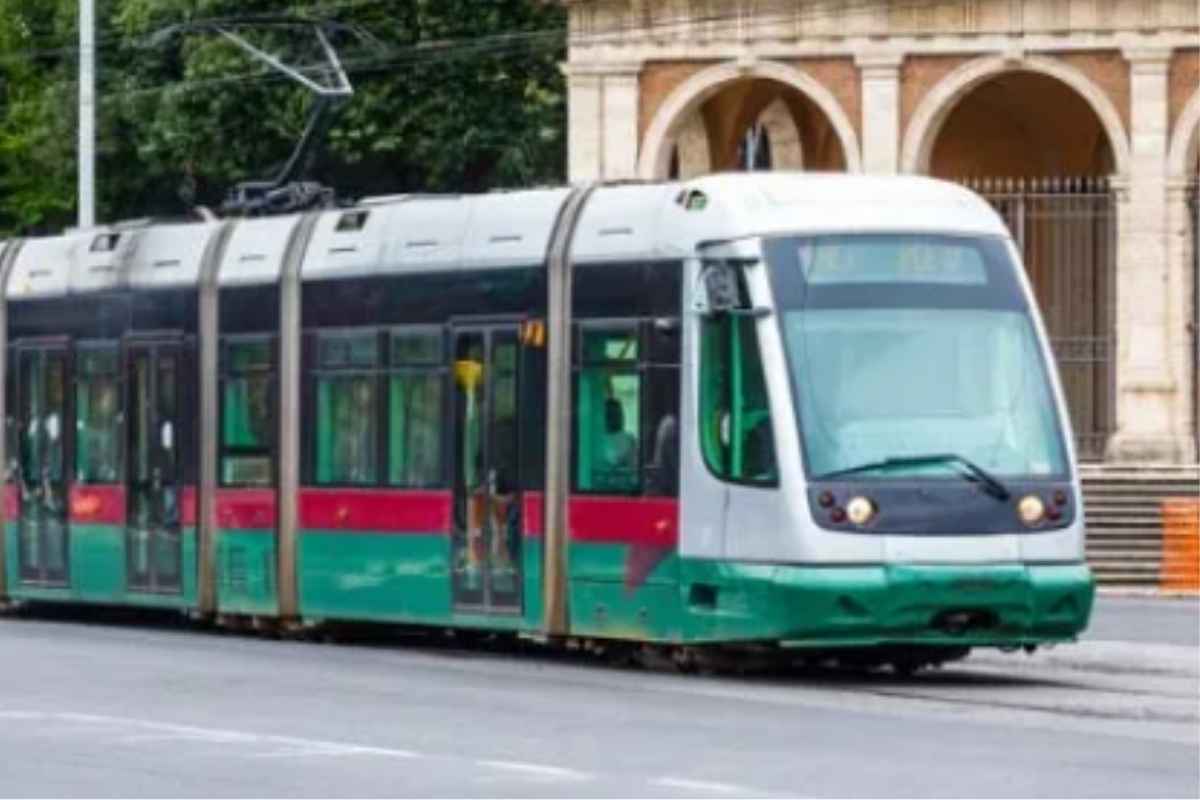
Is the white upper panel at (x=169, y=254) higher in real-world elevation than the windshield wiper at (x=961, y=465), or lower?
higher

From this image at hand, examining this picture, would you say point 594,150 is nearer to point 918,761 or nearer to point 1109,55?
point 1109,55

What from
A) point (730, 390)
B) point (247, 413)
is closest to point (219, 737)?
point (730, 390)

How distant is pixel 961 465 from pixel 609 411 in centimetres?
251

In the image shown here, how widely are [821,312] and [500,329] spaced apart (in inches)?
123

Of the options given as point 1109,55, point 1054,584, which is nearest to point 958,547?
point 1054,584

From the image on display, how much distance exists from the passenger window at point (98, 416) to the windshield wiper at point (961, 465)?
30.3 ft

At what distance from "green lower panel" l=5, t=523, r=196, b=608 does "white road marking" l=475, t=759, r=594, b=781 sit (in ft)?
41.2

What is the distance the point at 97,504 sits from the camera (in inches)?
1341

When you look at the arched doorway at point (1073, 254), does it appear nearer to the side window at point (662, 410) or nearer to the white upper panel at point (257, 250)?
the white upper panel at point (257, 250)

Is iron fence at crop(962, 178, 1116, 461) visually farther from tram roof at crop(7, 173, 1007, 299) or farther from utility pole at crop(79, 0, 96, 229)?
tram roof at crop(7, 173, 1007, 299)

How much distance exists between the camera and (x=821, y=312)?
26.2 metres

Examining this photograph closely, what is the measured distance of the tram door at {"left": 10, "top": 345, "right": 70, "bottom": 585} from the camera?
34688 millimetres

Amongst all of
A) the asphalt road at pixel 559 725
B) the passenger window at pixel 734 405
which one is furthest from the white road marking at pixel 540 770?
the passenger window at pixel 734 405

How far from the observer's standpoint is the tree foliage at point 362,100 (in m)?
68.5
